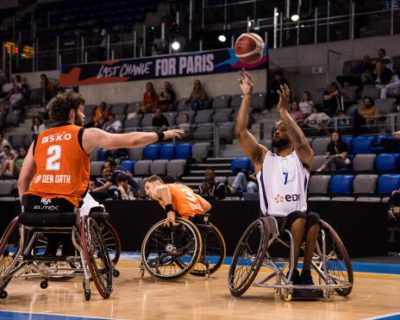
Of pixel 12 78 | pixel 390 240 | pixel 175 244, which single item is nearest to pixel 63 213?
pixel 175 244

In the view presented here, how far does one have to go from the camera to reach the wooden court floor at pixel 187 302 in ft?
18.3

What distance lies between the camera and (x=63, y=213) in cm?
608

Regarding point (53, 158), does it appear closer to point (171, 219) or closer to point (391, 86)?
point (171, 219)

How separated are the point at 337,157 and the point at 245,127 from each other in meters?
7.40

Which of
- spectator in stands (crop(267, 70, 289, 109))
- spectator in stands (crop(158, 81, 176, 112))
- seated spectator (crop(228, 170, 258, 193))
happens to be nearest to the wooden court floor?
seated spectator (crop(228, 170, 258, 193))

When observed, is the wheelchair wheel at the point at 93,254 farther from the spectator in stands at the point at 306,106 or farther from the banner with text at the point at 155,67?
the banner with text at the point at 155,67

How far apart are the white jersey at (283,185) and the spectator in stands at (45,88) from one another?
54.3 feet

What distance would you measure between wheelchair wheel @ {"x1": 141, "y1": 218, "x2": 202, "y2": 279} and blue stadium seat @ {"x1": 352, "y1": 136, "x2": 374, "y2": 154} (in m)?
6.90

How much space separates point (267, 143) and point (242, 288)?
8.95 meters

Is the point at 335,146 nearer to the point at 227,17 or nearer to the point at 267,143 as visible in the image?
the point at 267,143

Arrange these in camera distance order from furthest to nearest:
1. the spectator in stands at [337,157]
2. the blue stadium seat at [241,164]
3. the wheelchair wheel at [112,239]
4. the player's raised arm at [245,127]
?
the blue stadium seat at [241,164]
the spectator in stands at [337,157]
the wheelchair wheel at [112,239]
the player's raised arm at [245,127]

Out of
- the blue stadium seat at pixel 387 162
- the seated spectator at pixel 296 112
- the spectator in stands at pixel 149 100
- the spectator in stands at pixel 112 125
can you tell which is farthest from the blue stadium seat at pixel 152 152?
the blue stadium seat at pixel 387 162

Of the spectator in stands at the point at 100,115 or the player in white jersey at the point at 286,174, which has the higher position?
the spectator in stands at the point at 100,115

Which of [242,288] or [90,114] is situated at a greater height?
[90,114]
